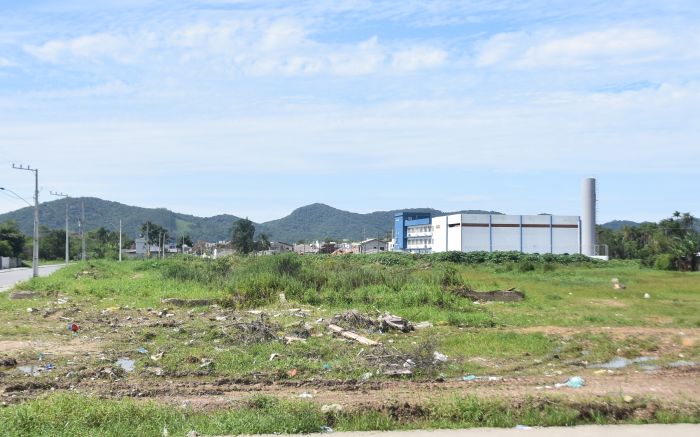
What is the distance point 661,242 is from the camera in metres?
74.6

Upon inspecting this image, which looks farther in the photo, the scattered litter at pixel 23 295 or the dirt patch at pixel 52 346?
the scattered litter at pixel 23 295

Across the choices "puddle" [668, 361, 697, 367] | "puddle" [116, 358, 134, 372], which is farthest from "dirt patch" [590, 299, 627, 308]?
"puddle" [116, 358, 134, 372]

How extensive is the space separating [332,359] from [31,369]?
5336 millimetres

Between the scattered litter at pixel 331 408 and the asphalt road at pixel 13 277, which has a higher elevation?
the scattered litter at pixel 331 408

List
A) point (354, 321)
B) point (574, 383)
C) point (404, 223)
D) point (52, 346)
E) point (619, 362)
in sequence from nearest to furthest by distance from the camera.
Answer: point (574, 383) < point (619, 362) < point (52, 346) < point (354, 321) < point (404, 223)

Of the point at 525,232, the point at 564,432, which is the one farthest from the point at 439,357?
the point at 525,232

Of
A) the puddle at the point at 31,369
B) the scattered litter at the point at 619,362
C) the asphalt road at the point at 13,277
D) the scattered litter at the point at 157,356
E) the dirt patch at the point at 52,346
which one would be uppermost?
the scattered litter at the point at 157,356

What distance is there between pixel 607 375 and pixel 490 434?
15.9 feet

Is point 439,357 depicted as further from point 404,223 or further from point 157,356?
point 404,223

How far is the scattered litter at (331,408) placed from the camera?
285 inches

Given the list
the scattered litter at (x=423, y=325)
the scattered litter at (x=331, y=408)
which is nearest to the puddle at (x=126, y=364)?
the scattered litter at (x=331, y=408)

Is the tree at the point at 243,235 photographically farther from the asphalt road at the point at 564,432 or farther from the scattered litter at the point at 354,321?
the asphalt road at the point at 564,432

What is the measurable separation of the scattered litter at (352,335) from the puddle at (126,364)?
4744 mm

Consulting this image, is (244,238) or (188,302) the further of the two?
(244,238)
